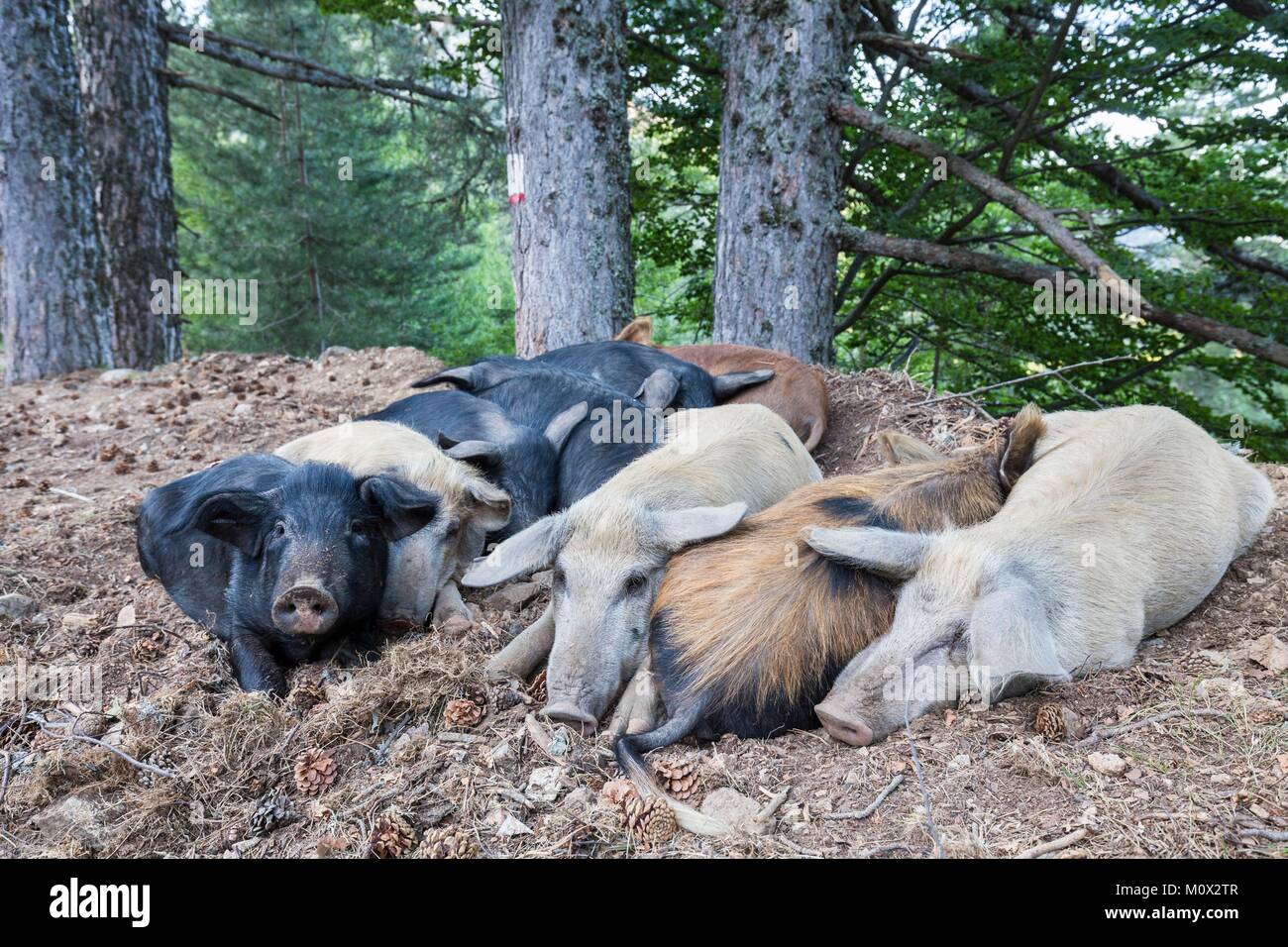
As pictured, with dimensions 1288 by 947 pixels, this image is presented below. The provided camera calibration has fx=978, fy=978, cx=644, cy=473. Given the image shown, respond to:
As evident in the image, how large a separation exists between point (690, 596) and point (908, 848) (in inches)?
45.4

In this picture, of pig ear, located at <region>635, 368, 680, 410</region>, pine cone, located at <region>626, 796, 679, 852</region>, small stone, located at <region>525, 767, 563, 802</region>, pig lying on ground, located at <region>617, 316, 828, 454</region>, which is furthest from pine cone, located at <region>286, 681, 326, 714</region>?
pig lying on ground, located at <region>617, 316, 828, 454</region>

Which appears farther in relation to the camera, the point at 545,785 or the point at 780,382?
the point at 780,382

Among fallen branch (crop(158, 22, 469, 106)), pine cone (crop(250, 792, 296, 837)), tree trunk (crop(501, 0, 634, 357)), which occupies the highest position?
fallen branch (crop(158, 22, 469, 106))

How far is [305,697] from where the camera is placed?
3.31 m

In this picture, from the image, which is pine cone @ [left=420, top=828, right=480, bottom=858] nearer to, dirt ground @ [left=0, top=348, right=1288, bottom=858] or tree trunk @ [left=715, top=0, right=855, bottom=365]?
dirt ground @ [left=0, top=348, right=1288, bottom=858]

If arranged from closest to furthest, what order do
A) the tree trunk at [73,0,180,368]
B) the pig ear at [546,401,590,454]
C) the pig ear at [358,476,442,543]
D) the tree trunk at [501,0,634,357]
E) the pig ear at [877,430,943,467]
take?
the pig ear at [358,476,442,543]
the pig ear at [877,430,943,467]
the pig ear at [546,401,590,454]
the tree trunk at [501,0,634,357]
the tree trunk at [73,0,180,368]

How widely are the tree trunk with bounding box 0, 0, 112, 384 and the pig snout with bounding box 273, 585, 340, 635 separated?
698cm

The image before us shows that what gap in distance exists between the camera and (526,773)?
2.85 metres

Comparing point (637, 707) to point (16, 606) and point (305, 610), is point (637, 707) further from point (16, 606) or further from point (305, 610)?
point (16, 606)

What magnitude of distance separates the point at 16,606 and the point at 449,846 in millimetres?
2599

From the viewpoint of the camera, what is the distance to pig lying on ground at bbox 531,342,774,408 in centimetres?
552

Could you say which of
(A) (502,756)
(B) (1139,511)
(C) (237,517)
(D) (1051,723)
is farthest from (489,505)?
(B) (1139,511)
